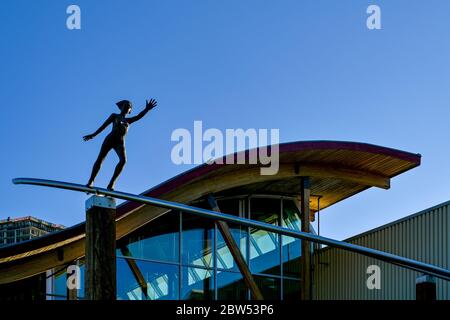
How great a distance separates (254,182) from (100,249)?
11.8 metres

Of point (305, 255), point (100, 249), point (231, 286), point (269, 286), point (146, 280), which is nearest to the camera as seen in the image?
point (100, 249)

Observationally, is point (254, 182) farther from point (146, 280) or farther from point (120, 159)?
point (120, 159)

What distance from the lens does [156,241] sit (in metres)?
19.1

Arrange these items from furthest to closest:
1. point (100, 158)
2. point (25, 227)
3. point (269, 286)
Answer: point (25, 227)
point (269, 286)
point (100, 158)

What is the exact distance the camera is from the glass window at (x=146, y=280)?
1812 centimetres

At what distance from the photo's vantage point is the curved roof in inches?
640

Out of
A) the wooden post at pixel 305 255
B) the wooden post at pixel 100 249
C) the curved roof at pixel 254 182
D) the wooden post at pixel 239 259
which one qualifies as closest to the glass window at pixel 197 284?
the wooden post at pixel 239 259

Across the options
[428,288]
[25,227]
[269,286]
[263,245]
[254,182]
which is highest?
[25,227]

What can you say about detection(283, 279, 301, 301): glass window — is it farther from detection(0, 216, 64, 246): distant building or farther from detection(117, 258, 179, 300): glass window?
detection(0, 216, 64, 246): distant building

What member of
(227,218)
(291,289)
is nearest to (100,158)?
(227,218)

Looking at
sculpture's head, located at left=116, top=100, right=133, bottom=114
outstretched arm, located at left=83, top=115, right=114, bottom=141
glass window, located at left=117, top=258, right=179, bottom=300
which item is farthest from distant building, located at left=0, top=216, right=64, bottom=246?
sculpture's head, located at left=116, top=100, right=133, bottom=114

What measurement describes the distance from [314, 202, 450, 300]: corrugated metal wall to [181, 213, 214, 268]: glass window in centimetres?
363

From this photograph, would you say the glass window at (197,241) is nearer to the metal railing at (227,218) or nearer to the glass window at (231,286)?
the glass window at (231,286)
